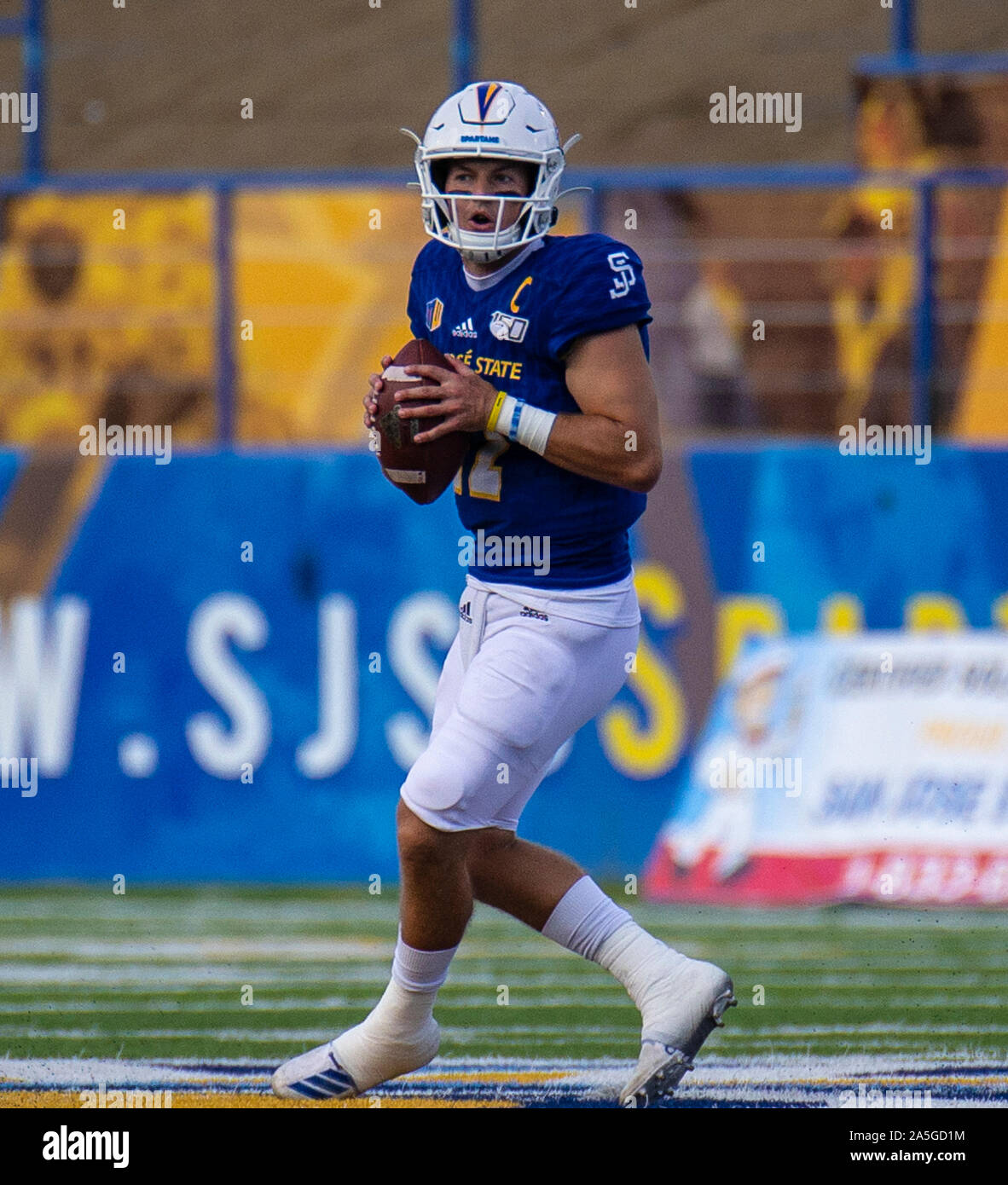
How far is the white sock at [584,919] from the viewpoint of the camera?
4969 mm

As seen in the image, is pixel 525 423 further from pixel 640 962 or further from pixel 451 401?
pixel 640 962

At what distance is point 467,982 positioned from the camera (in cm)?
679

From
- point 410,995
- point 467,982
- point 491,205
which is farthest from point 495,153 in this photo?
point 467,982

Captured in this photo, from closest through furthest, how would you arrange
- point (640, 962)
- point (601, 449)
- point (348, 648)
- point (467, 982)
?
point (601, 449) → point (640, 962) → point (467, 982) → point (348, 648)

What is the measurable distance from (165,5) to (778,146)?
23.8ft

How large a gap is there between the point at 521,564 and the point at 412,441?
0.37 metres

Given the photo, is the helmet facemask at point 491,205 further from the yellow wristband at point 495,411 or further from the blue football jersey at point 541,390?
the yellow wristband at point 495,411

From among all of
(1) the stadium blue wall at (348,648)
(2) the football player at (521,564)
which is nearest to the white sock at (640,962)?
(2) the football player at (521,564)

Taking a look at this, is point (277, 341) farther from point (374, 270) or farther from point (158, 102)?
point (158, 102)

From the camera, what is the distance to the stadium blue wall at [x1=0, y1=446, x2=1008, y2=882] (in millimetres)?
8586

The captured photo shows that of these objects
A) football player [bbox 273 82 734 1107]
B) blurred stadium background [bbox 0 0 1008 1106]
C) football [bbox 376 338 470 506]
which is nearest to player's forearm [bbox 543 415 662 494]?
football player [bbox 273 82 734 1107]

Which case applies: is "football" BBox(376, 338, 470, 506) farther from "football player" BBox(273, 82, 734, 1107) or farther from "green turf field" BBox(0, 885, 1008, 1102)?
"green turf field" BBox(0, 885, 1008, 1102)

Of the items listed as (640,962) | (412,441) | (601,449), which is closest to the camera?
(601,449)
